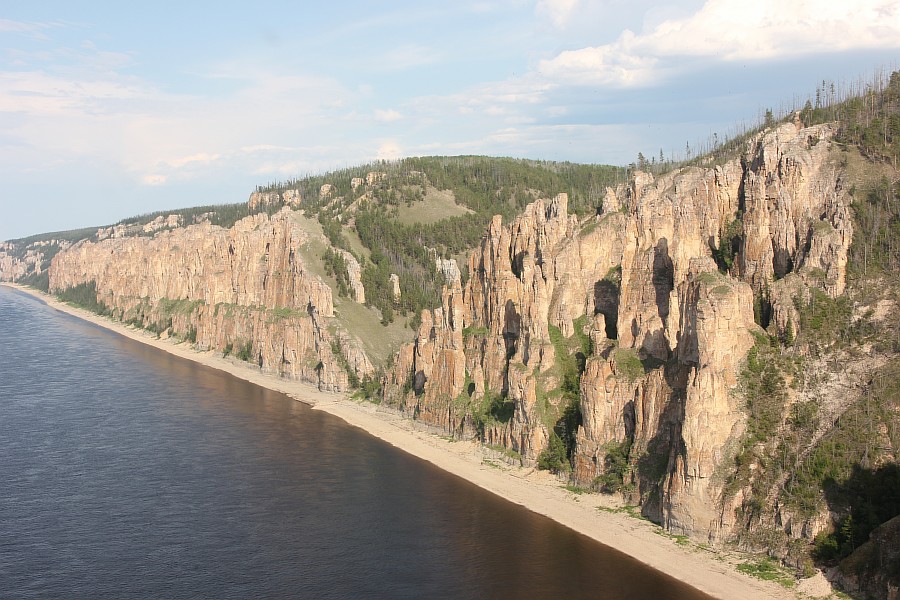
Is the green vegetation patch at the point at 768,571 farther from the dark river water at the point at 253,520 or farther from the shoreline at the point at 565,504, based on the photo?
the dark river water at the point at 253,520

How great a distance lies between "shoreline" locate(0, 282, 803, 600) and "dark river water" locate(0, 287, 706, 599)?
1.50m

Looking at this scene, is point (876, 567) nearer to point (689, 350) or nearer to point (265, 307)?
point (689, 350)

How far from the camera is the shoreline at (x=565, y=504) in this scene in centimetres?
5906

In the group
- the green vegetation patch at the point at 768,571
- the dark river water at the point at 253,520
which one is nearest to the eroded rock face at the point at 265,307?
the dark river water at the point at 253,520

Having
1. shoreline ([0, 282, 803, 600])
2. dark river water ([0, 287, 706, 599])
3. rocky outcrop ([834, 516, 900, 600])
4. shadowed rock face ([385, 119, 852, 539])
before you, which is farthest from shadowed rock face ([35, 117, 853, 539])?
rocky outcrop ([834, 516, 900, 600])

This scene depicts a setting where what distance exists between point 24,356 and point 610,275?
4996 inches

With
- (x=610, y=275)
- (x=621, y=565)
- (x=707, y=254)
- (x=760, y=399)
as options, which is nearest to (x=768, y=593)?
(x=621, y=565)

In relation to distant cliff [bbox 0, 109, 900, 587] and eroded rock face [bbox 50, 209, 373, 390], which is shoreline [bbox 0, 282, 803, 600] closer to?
distant cliff [bbox 0, 109, 900, 587]

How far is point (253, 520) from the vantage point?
7188 cm

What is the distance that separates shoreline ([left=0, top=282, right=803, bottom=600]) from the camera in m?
59.1

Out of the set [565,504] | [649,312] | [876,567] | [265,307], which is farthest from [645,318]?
[265,307]

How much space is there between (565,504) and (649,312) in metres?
22.0

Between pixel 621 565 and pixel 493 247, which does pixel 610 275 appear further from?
pixel 621 565

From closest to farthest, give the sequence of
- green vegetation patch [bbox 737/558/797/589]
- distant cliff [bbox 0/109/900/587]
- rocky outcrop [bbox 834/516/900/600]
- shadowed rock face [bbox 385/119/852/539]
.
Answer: rocky outcrop [bbox 834/516/900/600] < green vegetation patch [bbox 737/558/797/589] < distant cliff [bbox 0/109/900/587] < shadowed rock face [bbox 385/119/852/539]
